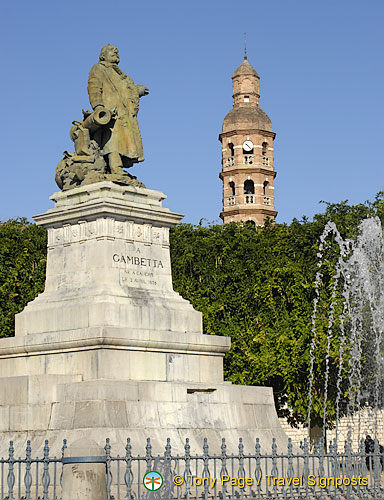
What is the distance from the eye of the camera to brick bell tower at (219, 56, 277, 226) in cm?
6825

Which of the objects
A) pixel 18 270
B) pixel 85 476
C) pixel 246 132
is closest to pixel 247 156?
pixel 246 132

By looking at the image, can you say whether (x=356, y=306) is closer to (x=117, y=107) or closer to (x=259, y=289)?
(x=259, y=289)

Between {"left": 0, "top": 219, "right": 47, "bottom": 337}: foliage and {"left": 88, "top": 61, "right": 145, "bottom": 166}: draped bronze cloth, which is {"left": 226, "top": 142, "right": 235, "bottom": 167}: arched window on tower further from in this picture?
{"left": 88, "top": 61, "right": 145, "bottom": 166}: draped bronze cloth

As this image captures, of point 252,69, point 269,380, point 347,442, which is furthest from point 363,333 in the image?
point 252,69

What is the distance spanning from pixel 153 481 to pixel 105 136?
900 centimetres

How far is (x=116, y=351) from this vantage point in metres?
17.0

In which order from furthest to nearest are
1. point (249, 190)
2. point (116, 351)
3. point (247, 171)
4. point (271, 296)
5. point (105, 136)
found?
1. point (249, 190)
2. point (247, 171)
3. point (271, 296)
4. point (105, 136)
5. point (116, 351)

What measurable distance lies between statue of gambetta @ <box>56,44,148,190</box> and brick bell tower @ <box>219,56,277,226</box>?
47571mm

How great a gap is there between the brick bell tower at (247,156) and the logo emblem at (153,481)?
55.1m

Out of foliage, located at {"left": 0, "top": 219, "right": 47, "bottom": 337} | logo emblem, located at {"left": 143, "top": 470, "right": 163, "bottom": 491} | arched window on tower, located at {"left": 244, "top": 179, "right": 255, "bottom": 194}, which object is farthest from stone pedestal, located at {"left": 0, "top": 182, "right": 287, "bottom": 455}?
arched window on tower, located at {"left": 244, "top": 179, "right": 255, "bottom": 194}

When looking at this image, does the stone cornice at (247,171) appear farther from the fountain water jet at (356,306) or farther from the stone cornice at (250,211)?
the fountain water jet at (356,306)

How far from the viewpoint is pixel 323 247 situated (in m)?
31.6

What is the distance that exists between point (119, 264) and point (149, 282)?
807mm

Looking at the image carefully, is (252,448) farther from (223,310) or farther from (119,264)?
(223,310)
